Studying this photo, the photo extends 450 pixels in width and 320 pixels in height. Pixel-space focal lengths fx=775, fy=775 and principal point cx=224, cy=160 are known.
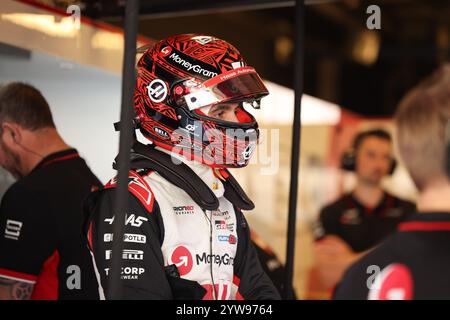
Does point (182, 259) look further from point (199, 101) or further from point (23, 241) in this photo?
point (23, 241)

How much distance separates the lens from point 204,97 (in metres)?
1.57

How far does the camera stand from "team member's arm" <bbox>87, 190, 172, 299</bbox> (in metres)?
1.44

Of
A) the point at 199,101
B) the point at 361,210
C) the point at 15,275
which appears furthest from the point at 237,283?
the point at 361,210

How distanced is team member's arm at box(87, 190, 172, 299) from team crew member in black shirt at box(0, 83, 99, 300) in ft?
0.73

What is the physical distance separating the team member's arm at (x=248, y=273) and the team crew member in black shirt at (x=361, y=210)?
1716mm

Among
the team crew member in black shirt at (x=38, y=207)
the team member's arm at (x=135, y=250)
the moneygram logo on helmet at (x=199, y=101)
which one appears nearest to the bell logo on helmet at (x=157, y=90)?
the moneygram logo on helmet at (x=199, y=101)

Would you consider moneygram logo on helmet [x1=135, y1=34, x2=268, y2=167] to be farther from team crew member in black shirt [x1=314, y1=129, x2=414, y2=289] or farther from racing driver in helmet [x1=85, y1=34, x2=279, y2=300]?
team crew member in black shirt [x1=314, y1=129, x2=414, y2=289]

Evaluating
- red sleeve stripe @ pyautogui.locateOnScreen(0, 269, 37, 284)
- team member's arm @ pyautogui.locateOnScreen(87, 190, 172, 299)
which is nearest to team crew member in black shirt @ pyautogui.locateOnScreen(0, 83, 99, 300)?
red sleeve stripe @ pyautogui.locateOnScreen(0, 269, 37, 284)

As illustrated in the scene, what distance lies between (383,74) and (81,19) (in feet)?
19.8

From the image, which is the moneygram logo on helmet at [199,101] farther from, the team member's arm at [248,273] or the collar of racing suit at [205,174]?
the team member's arm at [248,273]

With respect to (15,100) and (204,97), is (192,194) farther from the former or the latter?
(15,100)

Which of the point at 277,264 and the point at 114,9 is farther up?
the point at 114,9

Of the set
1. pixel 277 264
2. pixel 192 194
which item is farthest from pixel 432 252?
pixel 277 264

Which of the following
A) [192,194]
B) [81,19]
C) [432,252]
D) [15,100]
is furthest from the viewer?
[81,19]
